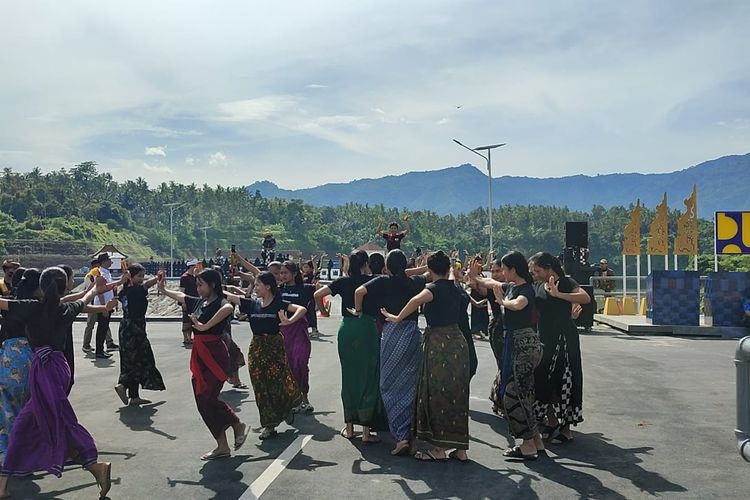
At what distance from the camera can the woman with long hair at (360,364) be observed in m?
7.89

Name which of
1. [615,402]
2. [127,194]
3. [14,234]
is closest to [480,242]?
[127,194]

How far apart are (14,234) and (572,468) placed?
294 ft

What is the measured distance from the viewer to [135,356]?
10062mm

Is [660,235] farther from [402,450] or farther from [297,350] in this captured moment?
[402,450]

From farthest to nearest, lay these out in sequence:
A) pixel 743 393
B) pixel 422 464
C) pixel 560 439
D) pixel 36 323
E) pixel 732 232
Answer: pixel 732 232
pixel 560 439
pixel 422 464
pixel 36 323
pixel 743 393

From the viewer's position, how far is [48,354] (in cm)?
616

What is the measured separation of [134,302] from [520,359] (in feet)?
18.1

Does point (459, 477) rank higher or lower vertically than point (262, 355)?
lower

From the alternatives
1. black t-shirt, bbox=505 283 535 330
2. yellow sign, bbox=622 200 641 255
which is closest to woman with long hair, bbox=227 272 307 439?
black t-shirt, bbox=505 283 535 330

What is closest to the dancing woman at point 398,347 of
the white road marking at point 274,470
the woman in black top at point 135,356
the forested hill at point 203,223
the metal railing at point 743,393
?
the white road marking at point 274,470

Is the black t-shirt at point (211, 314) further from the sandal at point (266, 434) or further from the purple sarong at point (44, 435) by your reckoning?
the purple sarong at point (44, 435)

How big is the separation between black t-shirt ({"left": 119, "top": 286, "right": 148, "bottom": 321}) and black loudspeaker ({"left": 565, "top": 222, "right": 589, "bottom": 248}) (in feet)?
56.8

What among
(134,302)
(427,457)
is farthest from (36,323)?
(134,302)

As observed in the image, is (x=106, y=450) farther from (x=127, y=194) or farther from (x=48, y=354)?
(x=127, y=194)
